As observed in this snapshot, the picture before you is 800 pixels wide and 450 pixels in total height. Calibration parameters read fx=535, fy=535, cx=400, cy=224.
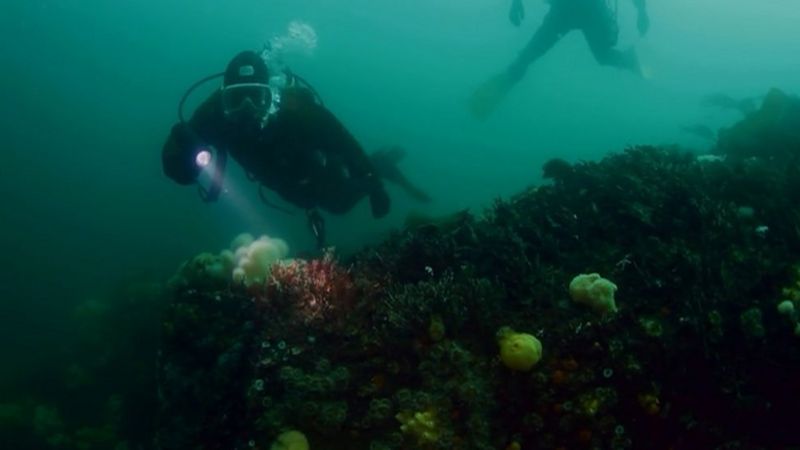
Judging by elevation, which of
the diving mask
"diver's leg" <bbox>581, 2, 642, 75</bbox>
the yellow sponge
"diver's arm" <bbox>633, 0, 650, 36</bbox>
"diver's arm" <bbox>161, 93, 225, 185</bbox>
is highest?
"diver's arm" <bbox>633, 0, 650, 36</bbox>

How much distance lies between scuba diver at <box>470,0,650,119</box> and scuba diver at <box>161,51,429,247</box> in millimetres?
7580

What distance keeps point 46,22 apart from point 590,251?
380 ft

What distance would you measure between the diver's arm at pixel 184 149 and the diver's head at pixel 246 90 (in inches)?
23.5

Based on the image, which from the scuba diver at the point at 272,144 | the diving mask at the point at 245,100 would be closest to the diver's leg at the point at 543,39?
the scuba diver at the point at 272,144

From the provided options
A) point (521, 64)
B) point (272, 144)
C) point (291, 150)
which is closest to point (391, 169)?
point (291, 150)

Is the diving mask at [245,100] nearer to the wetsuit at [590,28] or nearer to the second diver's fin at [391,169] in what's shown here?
the second diver's fin at [391,169]

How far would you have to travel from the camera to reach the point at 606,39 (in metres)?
15.0

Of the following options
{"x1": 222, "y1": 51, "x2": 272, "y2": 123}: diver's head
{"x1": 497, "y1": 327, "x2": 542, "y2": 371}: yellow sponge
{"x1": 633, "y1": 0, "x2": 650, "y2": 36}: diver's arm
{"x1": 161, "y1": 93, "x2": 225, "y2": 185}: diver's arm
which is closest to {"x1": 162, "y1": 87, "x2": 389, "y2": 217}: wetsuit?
{"x1": 161, "y1": 93, "x2": 225, "y2": 185}: diver's arm

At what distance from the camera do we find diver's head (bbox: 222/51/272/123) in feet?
23.8

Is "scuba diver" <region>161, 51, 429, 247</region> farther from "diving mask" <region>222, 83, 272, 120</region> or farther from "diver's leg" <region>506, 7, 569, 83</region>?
"diver's leg" <region>506, 7, 569, 83</region>

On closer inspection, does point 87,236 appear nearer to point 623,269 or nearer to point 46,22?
point 623,269

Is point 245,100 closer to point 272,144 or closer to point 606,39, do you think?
point 272,144

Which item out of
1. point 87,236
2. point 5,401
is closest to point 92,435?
point 5,401

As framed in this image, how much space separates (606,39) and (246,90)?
1151cm
